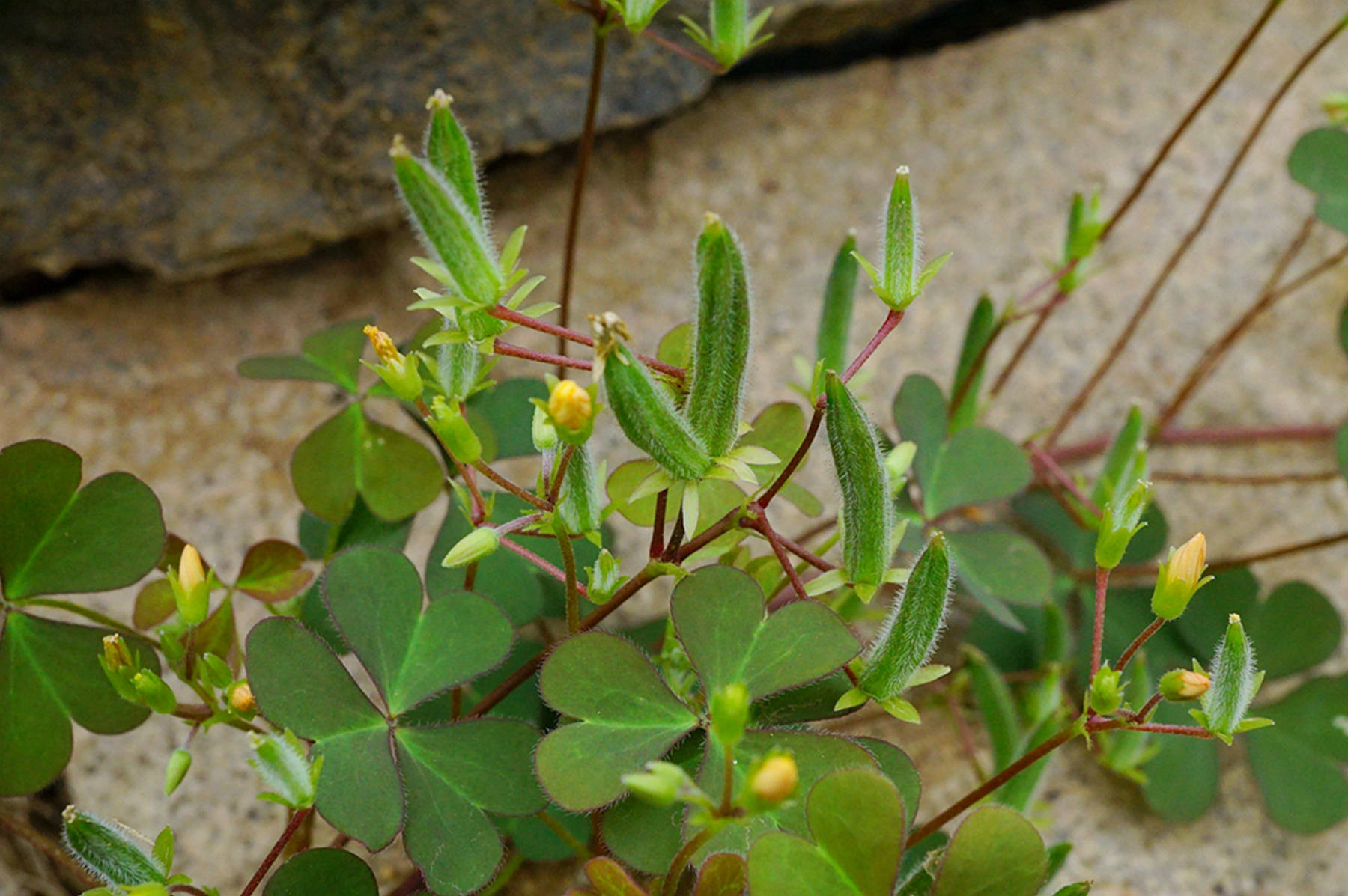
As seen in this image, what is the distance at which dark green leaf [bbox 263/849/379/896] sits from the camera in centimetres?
104

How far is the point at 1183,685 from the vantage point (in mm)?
944

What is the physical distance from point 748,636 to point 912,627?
148 millimetres

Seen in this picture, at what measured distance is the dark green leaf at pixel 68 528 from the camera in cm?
121

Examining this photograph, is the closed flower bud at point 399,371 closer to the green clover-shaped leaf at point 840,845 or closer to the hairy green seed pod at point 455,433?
the hairy green seed pod at point 455,433

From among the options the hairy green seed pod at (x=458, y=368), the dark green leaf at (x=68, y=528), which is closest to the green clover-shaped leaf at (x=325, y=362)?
the dark green leaf at (x=68, y=528)

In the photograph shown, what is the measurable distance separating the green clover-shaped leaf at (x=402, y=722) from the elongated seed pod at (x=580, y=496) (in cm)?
15

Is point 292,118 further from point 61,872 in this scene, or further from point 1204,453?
point 1204,453

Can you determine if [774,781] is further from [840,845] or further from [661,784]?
[840,845]

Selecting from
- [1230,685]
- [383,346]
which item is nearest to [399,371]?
[383,346]

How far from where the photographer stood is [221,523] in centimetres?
177

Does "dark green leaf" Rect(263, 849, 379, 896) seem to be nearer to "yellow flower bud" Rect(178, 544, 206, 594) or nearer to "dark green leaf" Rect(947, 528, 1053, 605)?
"yellow flower bud" Rect(178, 544, 206, 594)

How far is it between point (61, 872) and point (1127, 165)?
2.14 m

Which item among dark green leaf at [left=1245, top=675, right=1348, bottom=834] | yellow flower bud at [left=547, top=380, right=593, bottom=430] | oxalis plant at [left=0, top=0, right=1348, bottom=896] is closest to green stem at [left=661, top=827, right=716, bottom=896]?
oxalis plant at [left=0, top=0, right=1348, bottom=896]

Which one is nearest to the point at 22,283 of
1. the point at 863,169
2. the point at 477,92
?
the point at 477,92
